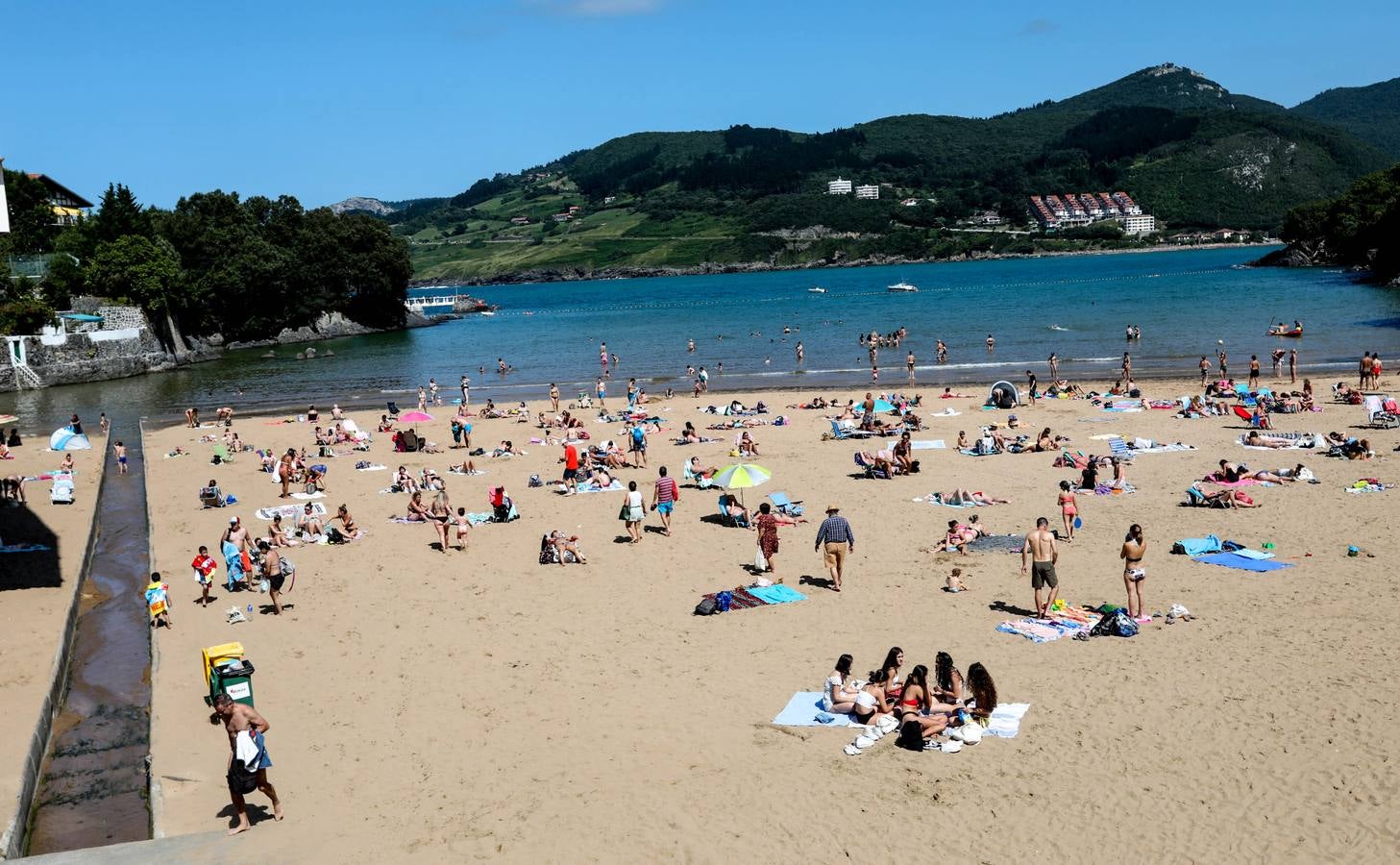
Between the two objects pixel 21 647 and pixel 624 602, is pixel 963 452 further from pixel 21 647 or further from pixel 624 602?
pixel 21 647

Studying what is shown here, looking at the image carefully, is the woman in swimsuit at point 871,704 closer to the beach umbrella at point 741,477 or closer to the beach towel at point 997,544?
the beach towel at point 997,544

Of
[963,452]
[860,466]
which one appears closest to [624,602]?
[860,466]

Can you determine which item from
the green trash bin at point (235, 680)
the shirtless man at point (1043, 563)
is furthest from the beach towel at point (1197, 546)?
the green trash bin at point (235, 680)

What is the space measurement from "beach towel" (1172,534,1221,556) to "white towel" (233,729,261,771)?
1305 cm

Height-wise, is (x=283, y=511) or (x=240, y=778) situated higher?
(x=240, y=778)

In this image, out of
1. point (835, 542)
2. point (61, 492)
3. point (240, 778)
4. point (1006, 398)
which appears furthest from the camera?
point (1006, 398)

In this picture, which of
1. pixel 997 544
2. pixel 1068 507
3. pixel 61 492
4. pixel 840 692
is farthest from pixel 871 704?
pixel 61 492

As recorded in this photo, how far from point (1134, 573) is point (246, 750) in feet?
33.5

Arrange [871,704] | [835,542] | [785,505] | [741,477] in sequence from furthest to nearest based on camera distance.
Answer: [785,505] < [741,477] < [835,542] < [871,704]

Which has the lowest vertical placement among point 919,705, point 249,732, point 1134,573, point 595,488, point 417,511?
point 595,488

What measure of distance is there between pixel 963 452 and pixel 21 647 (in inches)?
739

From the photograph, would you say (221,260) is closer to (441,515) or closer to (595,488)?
(595,488)

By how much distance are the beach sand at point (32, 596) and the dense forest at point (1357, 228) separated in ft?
300

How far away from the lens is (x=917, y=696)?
10742 millimetres
